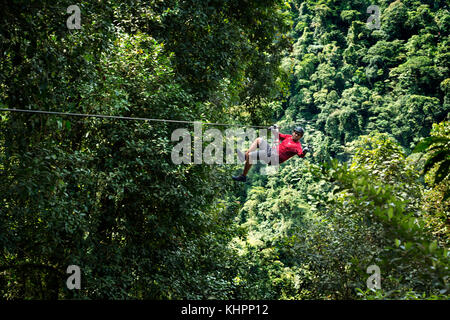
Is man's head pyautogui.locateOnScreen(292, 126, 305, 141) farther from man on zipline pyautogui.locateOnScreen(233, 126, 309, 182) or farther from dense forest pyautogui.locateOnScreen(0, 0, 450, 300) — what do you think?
dense forest pyautogui.locateOnScreen(0, 0, 450, 300)

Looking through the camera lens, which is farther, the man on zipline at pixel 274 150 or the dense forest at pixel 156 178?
the man on zipline at pixel 274 150

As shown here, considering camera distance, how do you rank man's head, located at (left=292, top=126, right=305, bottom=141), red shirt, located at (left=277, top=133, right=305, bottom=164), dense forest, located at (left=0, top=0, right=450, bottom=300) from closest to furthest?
dense forest, located at (left=0, top=0, right=450, bottom=300)
man's head, located at (left=292, top=126, right=305, bottom=141)
red shirt, located at (left=277, top=133, right=305, bottom=164)

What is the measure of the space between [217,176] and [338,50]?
32024mm

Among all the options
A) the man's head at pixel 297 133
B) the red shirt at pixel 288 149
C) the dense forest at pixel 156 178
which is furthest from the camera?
the red shirt at pixel 288 149

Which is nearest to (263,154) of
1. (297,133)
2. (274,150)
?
(274,150)

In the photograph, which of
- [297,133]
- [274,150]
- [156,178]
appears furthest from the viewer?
[274,150]

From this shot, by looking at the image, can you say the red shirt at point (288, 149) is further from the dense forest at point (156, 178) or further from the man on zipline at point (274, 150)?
the dense forest at point (156, 178)

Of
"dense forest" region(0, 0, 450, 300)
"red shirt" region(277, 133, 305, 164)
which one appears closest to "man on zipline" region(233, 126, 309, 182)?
"red shirt" region(277, 133, 305, 164)

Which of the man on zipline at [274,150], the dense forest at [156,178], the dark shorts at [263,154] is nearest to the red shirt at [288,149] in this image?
the man on zipline at [274,150]

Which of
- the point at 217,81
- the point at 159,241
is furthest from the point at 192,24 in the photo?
the point at 159,241

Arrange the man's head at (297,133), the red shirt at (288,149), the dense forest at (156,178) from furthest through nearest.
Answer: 1. the red shirt at (288,149)
2. the man's head at (297,133)
3. the dense forest at (156,178)

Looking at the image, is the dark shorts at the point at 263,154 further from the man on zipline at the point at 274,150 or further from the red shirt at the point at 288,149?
the red shirt at the point at 288,149

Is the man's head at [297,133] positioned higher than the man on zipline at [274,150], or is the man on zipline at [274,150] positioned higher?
the man's head at [297,133]

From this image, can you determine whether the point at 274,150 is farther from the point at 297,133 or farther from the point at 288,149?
the point at 297,133
